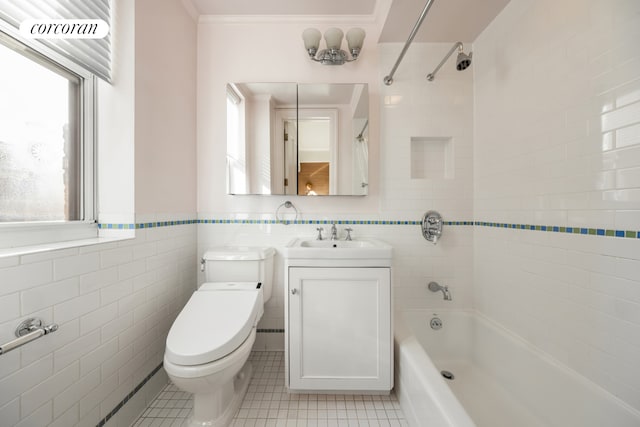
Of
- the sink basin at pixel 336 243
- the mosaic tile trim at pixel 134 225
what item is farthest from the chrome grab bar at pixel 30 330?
the sink basin at pixel 336 243

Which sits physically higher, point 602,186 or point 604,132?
point 604,132

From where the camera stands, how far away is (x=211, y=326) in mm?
1205

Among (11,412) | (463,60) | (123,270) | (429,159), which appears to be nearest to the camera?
(11,412)

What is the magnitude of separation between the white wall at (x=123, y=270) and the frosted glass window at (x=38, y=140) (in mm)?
115

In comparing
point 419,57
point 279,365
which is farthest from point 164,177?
point 419,57

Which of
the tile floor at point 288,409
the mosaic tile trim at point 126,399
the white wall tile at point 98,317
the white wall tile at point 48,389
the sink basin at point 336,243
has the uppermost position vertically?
the sink basin at point 336,243

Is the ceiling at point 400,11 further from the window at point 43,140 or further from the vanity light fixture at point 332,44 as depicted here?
the window at point 43,140

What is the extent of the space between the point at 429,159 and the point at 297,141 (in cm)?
103

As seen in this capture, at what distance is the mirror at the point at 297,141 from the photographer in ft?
5.97

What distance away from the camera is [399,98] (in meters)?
1.87

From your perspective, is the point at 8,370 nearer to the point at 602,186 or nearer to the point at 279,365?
the point at 279,365

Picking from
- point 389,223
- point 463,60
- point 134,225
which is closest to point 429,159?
point 389,223

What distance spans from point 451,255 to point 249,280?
1.47m

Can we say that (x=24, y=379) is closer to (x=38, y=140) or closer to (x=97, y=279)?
(x=97, y=279)
